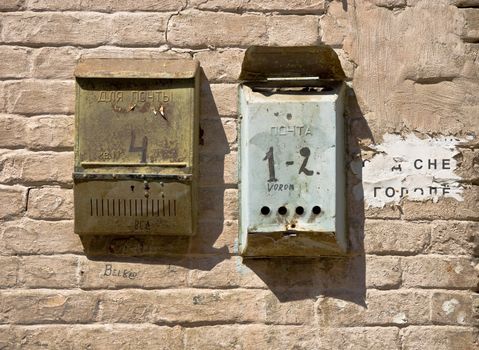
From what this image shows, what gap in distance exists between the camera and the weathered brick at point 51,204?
9.15ft

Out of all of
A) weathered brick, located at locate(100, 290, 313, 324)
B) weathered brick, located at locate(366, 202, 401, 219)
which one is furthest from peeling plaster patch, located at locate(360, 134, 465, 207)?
weathered brick, located at locate(100, 290, 313, 324)

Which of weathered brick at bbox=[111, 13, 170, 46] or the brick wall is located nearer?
the brick wall

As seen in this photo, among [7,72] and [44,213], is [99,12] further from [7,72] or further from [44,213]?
[44,213]

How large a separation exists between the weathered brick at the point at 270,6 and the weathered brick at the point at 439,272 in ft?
3.16

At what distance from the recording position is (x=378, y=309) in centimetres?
272

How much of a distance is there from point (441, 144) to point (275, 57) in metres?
0.67

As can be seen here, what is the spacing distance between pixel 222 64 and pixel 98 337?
3.50 feet

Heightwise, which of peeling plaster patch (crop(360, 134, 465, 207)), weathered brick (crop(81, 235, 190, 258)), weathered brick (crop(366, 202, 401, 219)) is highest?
peeling plaster patch (crop(360, 134, 465, 207))

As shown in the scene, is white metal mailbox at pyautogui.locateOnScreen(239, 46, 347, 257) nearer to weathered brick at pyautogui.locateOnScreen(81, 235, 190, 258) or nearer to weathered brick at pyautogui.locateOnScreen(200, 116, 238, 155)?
weathered brick at pyautogui.locateOnScreen(200, 116, 238, 155)

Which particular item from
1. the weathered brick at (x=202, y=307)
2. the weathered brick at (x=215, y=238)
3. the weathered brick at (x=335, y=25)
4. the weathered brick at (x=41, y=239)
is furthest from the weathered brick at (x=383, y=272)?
the weathered brick at (x=41, y=239)

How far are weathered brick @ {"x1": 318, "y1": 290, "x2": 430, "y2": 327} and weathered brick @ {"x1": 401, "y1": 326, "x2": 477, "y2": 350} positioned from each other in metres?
0.03

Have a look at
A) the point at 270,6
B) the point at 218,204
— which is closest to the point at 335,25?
the point at 270,6

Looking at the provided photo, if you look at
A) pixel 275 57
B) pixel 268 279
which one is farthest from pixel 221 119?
pixel 268 279

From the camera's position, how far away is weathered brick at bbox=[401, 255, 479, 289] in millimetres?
2729
